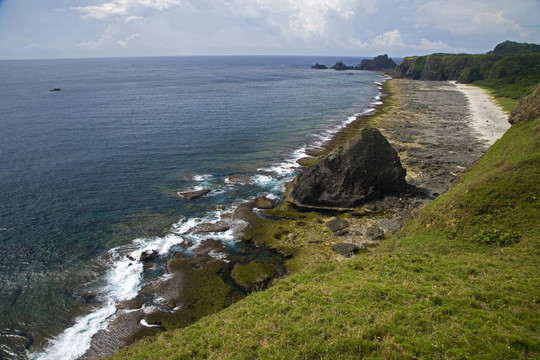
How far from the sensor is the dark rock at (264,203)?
169ft

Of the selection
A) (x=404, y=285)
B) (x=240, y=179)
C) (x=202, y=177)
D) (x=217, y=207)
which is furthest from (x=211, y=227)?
(x=404, y=285)

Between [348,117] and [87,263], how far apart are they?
95726 mm

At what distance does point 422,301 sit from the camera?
69.7ft

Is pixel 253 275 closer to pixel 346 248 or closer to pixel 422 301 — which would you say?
pixel 346 248

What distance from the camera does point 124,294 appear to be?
1324 inches

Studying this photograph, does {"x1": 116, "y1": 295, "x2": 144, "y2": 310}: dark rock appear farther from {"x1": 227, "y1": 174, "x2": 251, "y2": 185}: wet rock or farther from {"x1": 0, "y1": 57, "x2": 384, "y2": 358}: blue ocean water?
{"x1": 227, "y1": 174, "x2": 251, "y2": 185}: wet rock

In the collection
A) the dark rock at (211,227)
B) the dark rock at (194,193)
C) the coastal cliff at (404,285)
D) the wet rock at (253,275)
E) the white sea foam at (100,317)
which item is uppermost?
the coastal cliff at (404,285)

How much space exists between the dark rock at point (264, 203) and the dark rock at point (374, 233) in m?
15.5

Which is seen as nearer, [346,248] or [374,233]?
[346,248]

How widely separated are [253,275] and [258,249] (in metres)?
5.59

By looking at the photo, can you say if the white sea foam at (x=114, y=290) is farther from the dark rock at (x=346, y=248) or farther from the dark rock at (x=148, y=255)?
the dark rock at (x=346, y=248)

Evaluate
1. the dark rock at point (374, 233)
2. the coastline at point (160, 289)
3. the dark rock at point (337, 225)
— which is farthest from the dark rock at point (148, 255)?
the dark rock at point (374, 233)

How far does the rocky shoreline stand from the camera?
1216 inches

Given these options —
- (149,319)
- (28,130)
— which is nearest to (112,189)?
(149,319)
